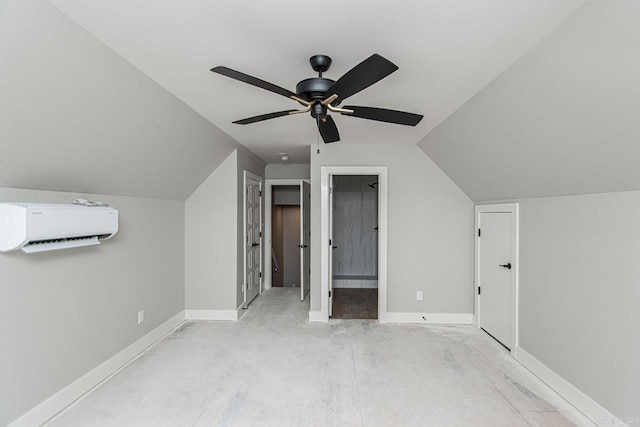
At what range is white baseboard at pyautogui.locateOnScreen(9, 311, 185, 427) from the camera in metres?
2.14

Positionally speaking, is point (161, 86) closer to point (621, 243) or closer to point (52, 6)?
point (52, 6)

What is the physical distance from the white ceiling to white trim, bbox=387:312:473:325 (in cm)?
272

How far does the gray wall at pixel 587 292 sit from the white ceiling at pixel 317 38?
119 cm

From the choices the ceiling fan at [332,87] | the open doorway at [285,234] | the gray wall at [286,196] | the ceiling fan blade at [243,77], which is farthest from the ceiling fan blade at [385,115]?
the gray wall at [286,196]

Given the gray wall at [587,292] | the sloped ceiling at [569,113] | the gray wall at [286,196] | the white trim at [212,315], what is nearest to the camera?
the sloped ceiling at [569,113]

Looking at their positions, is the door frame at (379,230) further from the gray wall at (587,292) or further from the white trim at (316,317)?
the gray wall at (587,292)

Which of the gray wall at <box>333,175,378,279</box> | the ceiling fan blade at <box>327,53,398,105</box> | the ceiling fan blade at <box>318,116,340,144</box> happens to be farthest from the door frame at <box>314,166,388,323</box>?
the ceiling fan blade at <box>327,53,398,105</box>

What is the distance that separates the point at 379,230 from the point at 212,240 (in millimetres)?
2176

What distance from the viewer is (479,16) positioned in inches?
61.2

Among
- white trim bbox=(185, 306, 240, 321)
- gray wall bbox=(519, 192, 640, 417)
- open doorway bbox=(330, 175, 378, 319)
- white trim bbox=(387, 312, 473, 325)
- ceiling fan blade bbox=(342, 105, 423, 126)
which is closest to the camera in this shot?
gray wall bbox=(519, 192, 640, 417)

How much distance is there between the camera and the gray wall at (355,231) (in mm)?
6191

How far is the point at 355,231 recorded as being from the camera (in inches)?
245

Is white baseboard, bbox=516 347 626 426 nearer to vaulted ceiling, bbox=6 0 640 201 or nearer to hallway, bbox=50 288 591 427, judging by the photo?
hallway, bbox=50 288 591 427

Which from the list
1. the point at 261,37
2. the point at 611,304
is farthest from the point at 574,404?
the point at 261,37
